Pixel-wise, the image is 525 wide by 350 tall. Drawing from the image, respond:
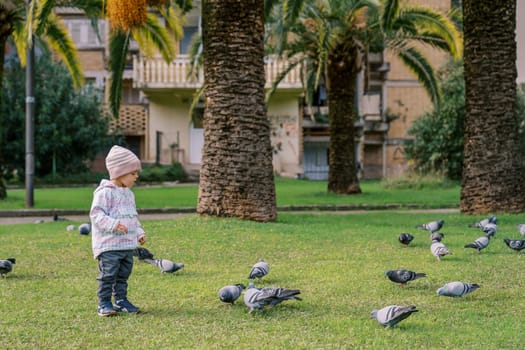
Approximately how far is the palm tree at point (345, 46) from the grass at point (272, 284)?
37.1 ft

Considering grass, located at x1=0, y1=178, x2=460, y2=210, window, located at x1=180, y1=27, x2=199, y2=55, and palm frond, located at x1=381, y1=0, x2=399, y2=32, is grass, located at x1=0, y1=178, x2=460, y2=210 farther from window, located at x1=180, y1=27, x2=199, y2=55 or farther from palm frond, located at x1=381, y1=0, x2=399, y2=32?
window, located at x1=180, y1=27, x2=199, y2=55

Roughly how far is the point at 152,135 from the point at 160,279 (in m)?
31.2

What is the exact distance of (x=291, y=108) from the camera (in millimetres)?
38062

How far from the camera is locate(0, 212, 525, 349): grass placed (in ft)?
16.3

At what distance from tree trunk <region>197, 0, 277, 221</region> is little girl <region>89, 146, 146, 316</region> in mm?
6978

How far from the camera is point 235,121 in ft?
42.5

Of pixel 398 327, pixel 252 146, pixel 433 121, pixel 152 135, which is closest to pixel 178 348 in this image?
pixel 398 327

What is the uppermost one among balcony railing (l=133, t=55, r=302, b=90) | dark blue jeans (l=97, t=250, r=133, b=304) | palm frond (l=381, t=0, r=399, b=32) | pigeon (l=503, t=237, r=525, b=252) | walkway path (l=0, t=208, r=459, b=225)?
balcony railing (l=133, t=55, r=302, b=90)

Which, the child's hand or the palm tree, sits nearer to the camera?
the child's hand

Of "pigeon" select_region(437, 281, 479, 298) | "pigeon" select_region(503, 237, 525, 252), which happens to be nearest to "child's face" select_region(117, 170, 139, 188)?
"pigeon" select_region(437, 281, 479, 298)

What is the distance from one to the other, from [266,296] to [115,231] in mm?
1293

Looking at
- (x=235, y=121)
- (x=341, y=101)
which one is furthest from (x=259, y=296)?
(x=341, y=101)

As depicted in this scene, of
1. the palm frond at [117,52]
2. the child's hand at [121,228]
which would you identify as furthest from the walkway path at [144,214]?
the child's hand at [121,228]

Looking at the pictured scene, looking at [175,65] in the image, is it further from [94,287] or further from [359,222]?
[94,287]
